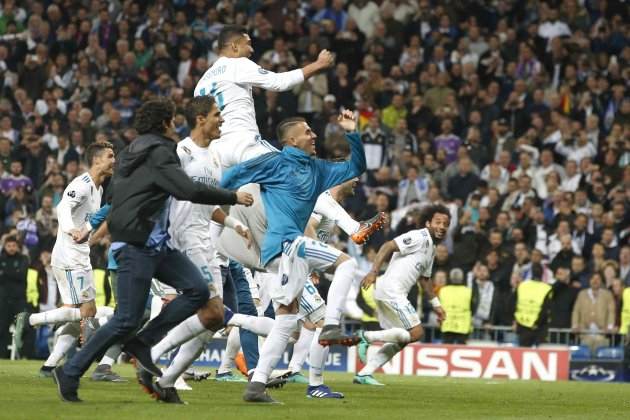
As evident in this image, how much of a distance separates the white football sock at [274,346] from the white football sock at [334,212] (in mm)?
2789

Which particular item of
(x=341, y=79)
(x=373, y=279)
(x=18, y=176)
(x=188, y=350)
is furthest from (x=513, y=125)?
(x=188, y=350)

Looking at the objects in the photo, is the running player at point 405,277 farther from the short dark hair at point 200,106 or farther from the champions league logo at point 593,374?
the champions league logo at point 593,374

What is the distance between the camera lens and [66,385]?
1209 cm

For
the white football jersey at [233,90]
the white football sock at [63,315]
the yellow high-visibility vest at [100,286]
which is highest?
the white football jersey at [233,90]

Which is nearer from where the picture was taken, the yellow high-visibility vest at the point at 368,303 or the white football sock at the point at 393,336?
the white football sock at the point at 393,336

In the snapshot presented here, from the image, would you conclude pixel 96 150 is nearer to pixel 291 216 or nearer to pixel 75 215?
pixel 75 215

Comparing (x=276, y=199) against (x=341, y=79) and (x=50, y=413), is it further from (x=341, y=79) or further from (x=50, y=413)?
(x=341, y=79)

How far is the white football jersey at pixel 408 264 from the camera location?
19.1 metres

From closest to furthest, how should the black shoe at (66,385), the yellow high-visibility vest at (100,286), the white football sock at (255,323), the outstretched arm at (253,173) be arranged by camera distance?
1. the black shoe at (66,385)
2. the outstretched arm at (253,173)
3. the white football sock at (255,323)
4. the yellow high-visibility vest at (100,286)

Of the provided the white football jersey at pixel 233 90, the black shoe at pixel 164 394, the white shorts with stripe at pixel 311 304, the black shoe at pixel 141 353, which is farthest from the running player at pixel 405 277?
the black shoe at pixel 141 353

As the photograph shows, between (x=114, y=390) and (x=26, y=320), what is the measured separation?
4.88 metres

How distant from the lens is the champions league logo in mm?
24000

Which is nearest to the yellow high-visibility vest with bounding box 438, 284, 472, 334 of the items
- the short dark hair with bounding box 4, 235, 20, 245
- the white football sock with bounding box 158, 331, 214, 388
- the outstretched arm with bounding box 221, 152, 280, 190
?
the short dark hair with bounding box 4, 235, 20, 245

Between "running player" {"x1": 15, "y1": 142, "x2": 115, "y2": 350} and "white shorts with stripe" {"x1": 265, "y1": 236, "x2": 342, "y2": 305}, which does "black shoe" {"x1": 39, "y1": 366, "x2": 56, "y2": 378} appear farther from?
"white shorts with stripe" {"x1": 265, "y1": 236, "x2": 342, "y2": 305}
